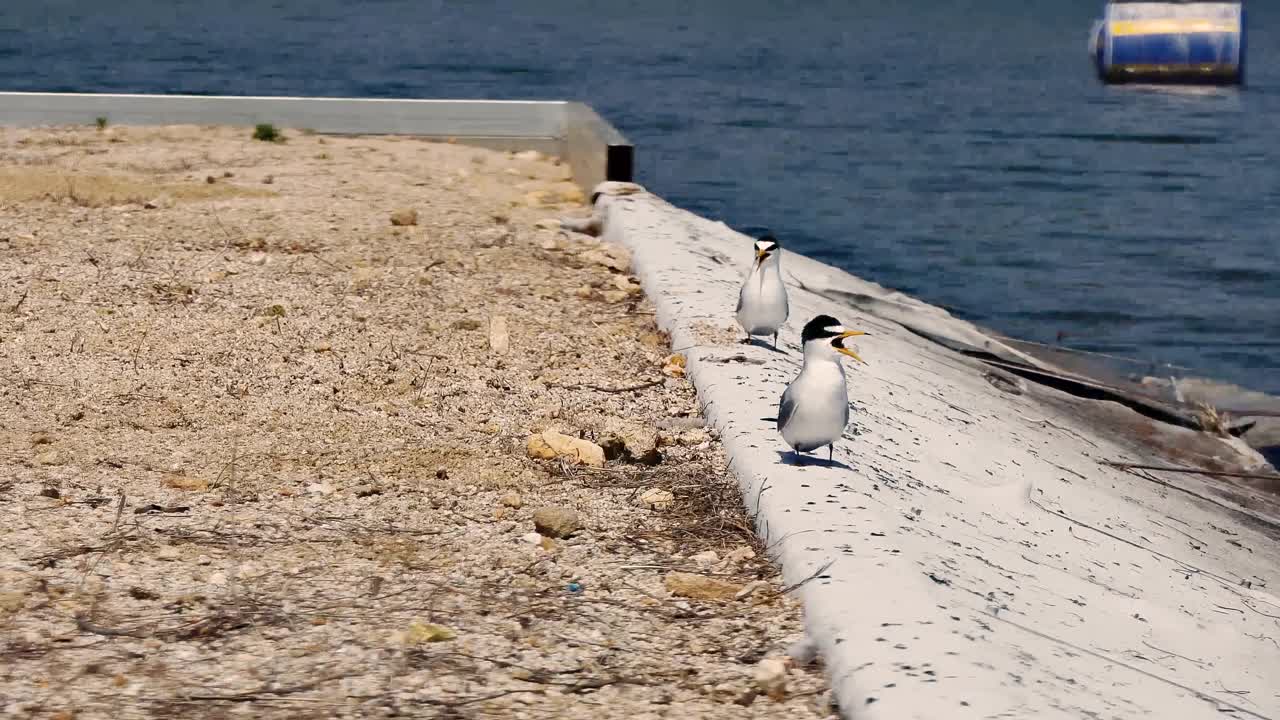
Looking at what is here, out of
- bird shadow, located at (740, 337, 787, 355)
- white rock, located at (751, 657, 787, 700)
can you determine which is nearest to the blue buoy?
bird shadow, located at (740, 337, 787, 355)

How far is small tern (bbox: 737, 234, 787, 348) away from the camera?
7.21m

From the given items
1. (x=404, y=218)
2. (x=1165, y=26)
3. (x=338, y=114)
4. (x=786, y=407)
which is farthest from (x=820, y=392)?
(x=1165, y=26)

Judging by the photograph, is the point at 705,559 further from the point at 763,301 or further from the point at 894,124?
the point at 894,124

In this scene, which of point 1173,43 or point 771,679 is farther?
point 1173,43

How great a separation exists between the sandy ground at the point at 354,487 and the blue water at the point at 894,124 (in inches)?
396

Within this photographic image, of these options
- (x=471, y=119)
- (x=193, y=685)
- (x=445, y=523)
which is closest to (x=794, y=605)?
(x=445, y=523)

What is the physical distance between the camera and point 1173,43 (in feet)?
145

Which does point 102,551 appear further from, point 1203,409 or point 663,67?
point 663,67

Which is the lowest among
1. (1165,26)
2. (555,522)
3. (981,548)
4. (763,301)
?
(981,548)

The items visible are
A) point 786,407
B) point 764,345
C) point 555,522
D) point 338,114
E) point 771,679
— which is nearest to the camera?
point 771,679

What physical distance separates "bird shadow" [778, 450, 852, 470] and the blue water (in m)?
11.0

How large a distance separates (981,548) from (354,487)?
7.63ft

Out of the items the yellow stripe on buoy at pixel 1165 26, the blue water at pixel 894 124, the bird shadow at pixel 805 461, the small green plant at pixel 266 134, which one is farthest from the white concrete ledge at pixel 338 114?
the yellow stripe on buoy at pixel 1165 26

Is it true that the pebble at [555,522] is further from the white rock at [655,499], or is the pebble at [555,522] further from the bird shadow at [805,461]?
the bird shadow at [805,461]
